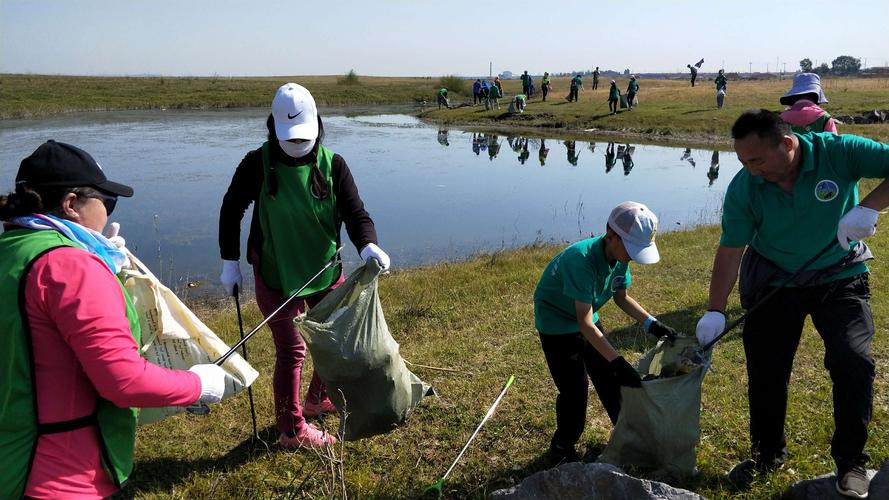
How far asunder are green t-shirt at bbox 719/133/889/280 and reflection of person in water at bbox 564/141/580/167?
15458mm

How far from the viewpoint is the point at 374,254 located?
3.23m

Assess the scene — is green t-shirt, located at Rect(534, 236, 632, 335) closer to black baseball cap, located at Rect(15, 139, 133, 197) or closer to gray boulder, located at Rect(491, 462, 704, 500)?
gray boulder, located at Rect(491, 462, 704, 500)

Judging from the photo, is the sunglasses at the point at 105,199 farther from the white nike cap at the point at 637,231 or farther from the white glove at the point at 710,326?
the white glove at the point at 710,326

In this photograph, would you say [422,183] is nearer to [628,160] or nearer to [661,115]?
[628,160]

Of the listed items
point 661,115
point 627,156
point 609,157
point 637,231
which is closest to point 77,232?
point 637,231

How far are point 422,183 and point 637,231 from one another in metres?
12.5

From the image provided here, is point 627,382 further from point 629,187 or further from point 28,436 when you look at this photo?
point 629,187

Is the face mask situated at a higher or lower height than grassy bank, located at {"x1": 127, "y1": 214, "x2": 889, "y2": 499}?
higher

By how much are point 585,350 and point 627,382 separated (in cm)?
33

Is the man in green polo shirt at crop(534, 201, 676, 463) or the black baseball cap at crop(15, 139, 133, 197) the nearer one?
the black baseball cap at crop(15, 139, 133, 197)

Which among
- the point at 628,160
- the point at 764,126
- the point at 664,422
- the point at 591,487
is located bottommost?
the point at 591,487

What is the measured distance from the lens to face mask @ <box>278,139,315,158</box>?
3047 mm

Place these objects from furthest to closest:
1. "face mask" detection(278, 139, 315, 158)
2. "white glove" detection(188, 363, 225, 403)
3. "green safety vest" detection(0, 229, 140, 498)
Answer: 1. "face mask" detection(278, 139, 315, 158)
2. "white glove" detection(188, 363, 225, 403)
3. "green safety vest" detection(0, 229, 140, 498)

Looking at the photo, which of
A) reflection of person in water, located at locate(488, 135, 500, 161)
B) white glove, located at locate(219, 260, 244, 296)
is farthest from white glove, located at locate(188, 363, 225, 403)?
reflection of person in water, located at locate(488, 135, 500, 161)
